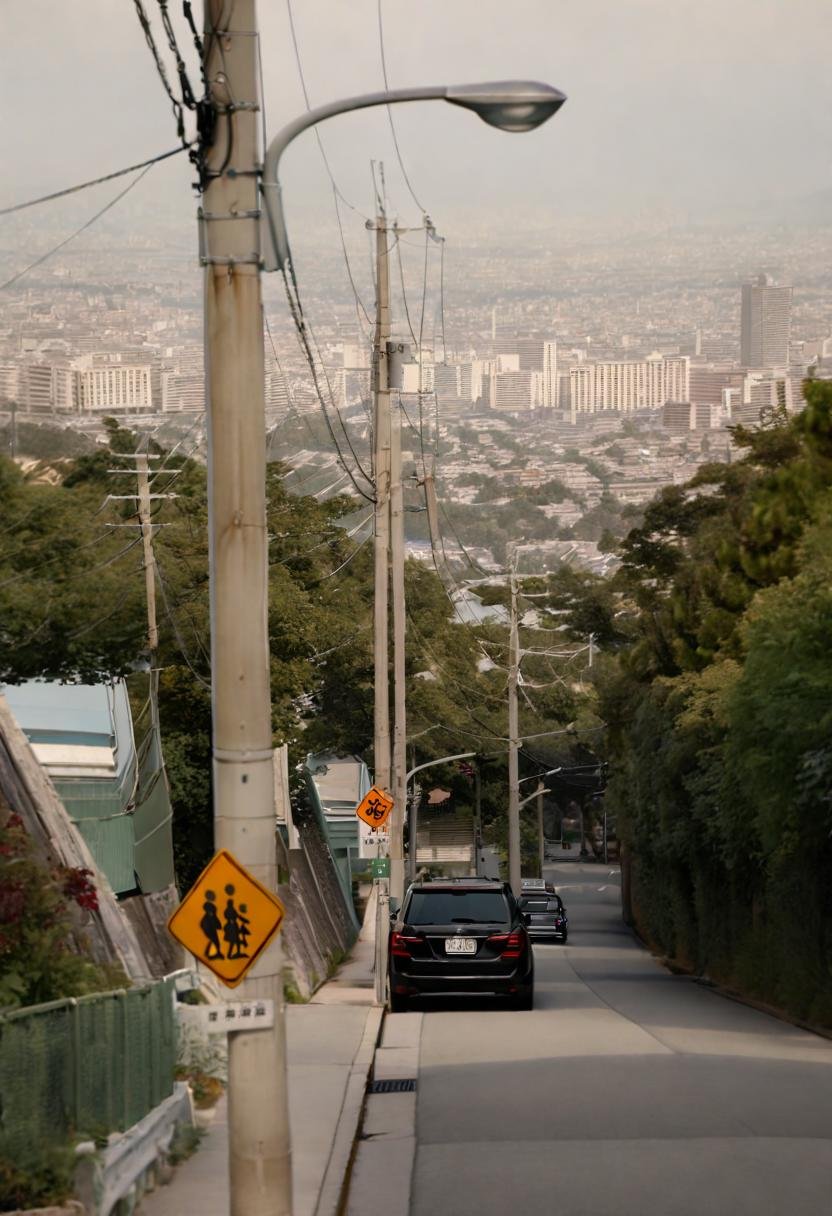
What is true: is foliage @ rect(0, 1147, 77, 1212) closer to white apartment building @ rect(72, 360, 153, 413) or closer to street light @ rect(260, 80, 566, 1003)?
street light @ rect(260, 80, 566, 1003)

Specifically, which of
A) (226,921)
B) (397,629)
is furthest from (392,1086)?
(397,629)

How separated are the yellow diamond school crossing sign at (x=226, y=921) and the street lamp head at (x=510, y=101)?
12.4ft

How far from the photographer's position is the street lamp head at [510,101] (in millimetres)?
8484

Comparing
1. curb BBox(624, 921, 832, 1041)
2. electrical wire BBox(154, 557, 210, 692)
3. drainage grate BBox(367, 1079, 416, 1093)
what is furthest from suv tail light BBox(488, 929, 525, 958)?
electrical wire BBox(154, 557, 210, 692)

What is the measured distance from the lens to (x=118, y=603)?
1705 inches

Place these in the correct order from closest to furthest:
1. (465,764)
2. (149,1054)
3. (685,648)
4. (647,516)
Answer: (149,1054)
(685,648)
(647,516)
(465,764)

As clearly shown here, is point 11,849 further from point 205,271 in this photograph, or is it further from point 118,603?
point 118,603

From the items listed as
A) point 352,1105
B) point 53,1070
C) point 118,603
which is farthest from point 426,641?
point 53,1070

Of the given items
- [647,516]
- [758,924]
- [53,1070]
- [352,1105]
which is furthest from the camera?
[647,516]

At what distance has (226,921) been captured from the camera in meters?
8.23

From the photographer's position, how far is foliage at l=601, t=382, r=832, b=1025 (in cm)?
2202

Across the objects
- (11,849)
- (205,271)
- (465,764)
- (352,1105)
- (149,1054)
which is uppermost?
(205,271)

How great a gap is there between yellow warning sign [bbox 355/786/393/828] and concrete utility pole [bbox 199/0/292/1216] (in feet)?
63.1

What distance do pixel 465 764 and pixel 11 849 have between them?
73.3 m
